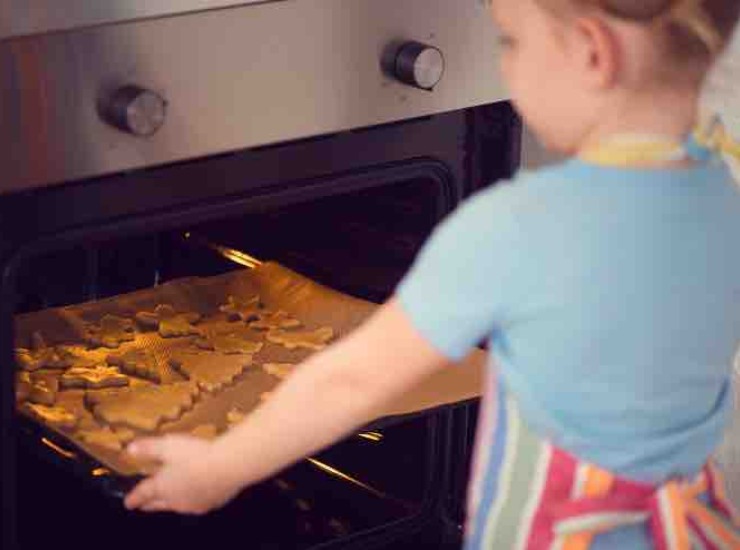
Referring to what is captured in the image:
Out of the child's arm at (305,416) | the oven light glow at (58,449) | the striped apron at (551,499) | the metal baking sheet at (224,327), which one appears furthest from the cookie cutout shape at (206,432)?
the striped apron at (551,499)

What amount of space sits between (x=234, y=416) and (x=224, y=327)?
0.24 metres

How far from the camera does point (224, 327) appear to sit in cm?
182

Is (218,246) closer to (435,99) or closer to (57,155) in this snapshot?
(435,99)

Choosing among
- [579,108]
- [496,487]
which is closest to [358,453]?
[496,487]

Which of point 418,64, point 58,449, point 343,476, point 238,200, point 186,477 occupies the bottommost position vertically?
point 343,476

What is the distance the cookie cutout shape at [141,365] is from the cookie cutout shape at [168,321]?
0.05m

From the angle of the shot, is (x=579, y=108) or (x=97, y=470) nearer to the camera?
(x=579, y=108)

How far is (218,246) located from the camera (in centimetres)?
195

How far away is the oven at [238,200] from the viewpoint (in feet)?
4.49

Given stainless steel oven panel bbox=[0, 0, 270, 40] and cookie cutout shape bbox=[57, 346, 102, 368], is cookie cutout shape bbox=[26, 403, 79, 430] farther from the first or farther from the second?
stainless steel oven panel bbox=[0, 0, 270, 40]

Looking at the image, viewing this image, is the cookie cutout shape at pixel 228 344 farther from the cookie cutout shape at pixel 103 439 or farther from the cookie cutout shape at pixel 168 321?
the cookie cutout shape at pixel 103 439

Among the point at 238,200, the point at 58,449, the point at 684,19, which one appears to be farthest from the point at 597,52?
the point at 58,449

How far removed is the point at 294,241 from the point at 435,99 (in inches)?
13.2

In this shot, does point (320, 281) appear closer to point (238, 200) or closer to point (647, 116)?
point (238, 200)
